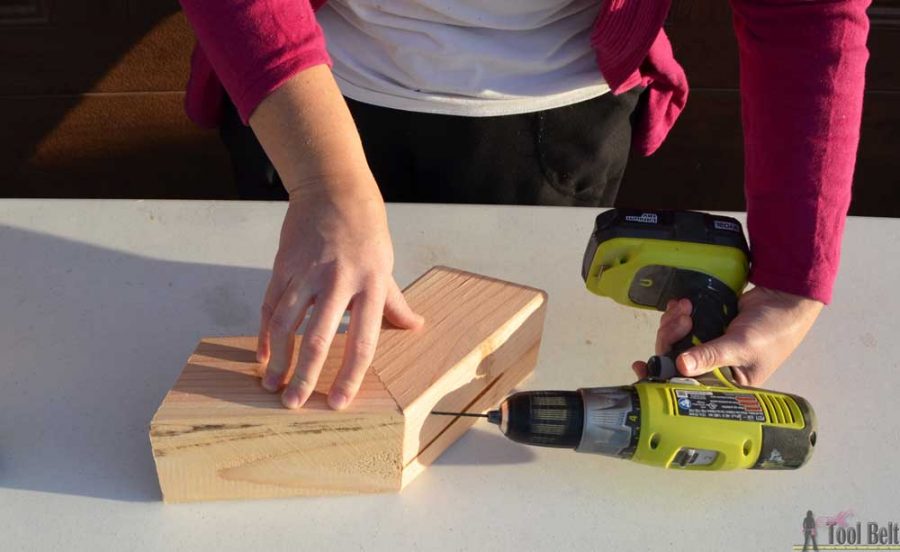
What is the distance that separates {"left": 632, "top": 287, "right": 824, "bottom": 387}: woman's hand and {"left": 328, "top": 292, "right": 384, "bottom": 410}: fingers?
27cm

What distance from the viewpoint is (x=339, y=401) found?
26.2 inches

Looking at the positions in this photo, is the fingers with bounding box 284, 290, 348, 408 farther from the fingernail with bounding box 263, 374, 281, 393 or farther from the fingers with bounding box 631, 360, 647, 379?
the fingers with bounding box 631, 360, 647, 379

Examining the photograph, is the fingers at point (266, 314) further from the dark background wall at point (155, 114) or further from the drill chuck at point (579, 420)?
the dark background wall at point (155, 114)

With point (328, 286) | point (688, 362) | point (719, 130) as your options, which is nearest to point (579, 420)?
point (688, 362)

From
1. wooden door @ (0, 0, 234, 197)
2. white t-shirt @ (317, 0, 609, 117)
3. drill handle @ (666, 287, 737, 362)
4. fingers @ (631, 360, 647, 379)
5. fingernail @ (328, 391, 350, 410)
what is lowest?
wooden door @ (0, 0, 234, 197)

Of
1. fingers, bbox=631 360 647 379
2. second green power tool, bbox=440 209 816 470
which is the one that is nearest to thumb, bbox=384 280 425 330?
second green power tool, bbox=440 209 816 470

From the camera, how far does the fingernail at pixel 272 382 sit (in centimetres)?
68

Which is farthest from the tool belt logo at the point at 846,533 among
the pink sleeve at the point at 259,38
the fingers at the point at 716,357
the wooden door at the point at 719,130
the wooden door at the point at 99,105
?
the wooden door at the point at 99,105

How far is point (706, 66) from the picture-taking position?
57.3 inches

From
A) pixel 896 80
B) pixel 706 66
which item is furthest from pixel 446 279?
pixel 896 80

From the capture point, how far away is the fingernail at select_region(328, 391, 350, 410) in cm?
67

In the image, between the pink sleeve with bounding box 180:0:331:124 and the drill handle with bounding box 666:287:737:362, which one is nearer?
the pink sleeve with bounding box 180:0:331:124

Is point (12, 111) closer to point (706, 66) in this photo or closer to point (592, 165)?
point (592, 165)

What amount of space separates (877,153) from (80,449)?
1521 mm
